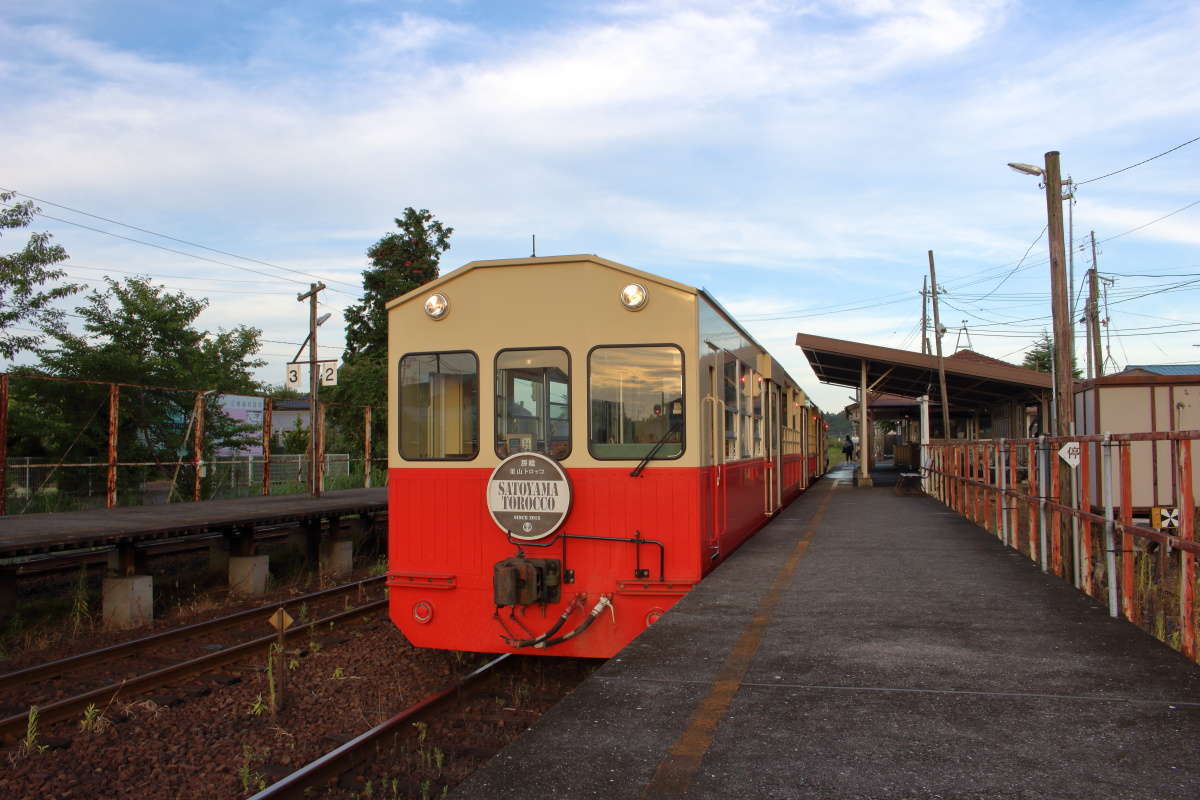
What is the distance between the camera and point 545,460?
6.30m

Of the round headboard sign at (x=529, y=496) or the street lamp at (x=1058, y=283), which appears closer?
the round headboard sign at (x=529, y=496)

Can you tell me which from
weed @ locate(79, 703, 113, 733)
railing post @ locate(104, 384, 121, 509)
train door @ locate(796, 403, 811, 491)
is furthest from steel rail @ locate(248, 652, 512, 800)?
train door @ locate(796, 403, 811, 491)

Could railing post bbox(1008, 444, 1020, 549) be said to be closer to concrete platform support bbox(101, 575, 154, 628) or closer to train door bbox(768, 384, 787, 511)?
train door bbox(768, 384, 787, 511)

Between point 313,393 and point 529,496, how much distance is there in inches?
555

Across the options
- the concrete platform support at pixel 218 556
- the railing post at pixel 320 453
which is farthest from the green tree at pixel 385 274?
the concrete platform support at pixel 218 556

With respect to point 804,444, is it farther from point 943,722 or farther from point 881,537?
point 943,722

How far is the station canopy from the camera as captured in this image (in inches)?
935

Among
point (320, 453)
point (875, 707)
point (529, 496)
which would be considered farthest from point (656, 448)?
point (320, 453)

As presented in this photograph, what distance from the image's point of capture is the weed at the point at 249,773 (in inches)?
203

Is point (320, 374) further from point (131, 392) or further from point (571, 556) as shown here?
point (571, 556)

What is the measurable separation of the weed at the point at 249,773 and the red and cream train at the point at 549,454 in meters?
1.44

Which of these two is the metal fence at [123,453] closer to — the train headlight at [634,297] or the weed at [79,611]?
the weed at [79,611]

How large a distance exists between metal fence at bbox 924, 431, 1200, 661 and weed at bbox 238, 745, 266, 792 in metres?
5.13

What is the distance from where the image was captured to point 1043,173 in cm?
1405
